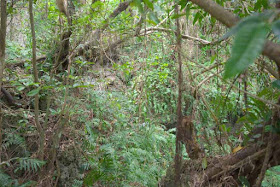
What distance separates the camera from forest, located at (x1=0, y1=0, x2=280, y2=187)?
77.5 inches

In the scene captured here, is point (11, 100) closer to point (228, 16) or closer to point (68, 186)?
point (68, 186)

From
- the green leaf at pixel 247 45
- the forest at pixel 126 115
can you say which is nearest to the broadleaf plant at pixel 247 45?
the green leaf at pixel 247 45

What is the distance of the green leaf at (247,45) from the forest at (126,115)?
402 mm

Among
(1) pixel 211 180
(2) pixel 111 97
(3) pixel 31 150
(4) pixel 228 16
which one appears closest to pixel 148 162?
(2) pixel 111 97

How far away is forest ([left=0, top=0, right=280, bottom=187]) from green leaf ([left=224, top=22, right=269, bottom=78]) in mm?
402

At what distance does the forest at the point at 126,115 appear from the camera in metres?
1.97

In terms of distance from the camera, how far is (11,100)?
332 centimetres

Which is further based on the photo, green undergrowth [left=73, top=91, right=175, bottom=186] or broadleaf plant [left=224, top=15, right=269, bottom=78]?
green undergrowth [left=73, top=91, right=175, bottom=186]

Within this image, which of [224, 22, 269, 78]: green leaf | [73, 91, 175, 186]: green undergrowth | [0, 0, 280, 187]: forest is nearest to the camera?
[224, 22, 269, 78]: green leaf

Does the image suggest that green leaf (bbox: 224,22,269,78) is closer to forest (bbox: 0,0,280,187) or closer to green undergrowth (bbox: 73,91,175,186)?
forest (bbox: 0,0,280,187)

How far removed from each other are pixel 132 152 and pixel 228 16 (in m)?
2.68

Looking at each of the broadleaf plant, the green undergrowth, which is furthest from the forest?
the broadleaf plant

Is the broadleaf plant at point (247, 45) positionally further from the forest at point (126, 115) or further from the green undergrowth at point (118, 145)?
the green undergrowth at point (118, 145)

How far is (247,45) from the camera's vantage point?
1.65 feet
